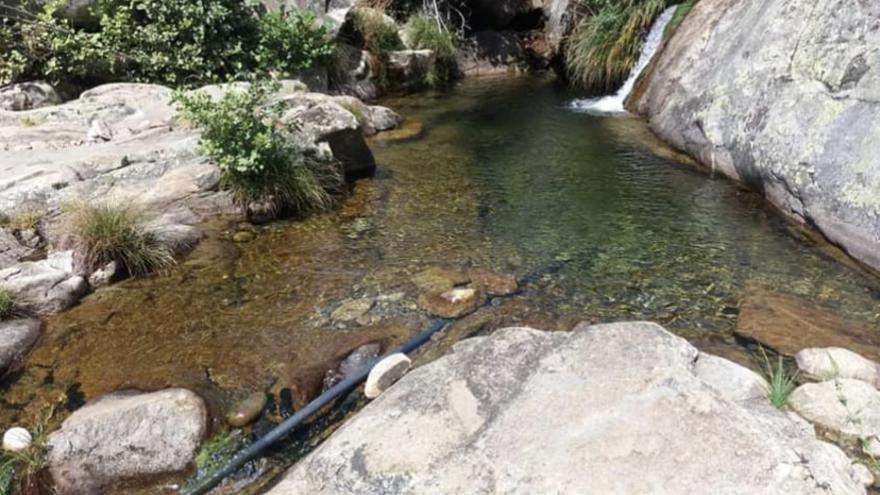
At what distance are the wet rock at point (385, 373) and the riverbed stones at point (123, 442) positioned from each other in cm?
86

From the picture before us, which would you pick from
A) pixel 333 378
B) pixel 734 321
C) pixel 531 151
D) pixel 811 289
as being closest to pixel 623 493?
pixel 333 378

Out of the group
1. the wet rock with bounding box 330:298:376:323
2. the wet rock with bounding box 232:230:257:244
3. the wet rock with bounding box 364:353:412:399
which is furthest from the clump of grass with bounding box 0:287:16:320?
the wet rock with bounding box 364:353:412:399

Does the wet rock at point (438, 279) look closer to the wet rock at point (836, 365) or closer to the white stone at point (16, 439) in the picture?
the wet rock at point (836, 365)

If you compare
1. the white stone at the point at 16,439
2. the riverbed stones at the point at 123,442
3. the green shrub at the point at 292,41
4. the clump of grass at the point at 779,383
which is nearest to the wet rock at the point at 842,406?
the clump of grass at the point at 779,383

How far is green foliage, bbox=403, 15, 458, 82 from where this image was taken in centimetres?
1354

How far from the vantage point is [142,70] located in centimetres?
948

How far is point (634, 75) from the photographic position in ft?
34.7

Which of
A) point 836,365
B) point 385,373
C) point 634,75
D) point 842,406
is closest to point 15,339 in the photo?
point 385,373

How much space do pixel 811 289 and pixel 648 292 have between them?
43.7 inches

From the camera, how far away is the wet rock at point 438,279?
4816 millimetres

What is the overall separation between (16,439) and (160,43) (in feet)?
25.1

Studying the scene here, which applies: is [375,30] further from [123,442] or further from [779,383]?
[779,383]

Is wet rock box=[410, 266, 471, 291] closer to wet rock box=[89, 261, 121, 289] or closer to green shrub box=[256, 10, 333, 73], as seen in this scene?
wet rock box=[89, 261, 121, 289]

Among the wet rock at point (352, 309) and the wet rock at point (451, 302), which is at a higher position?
the wet rock at point (451, 302)
